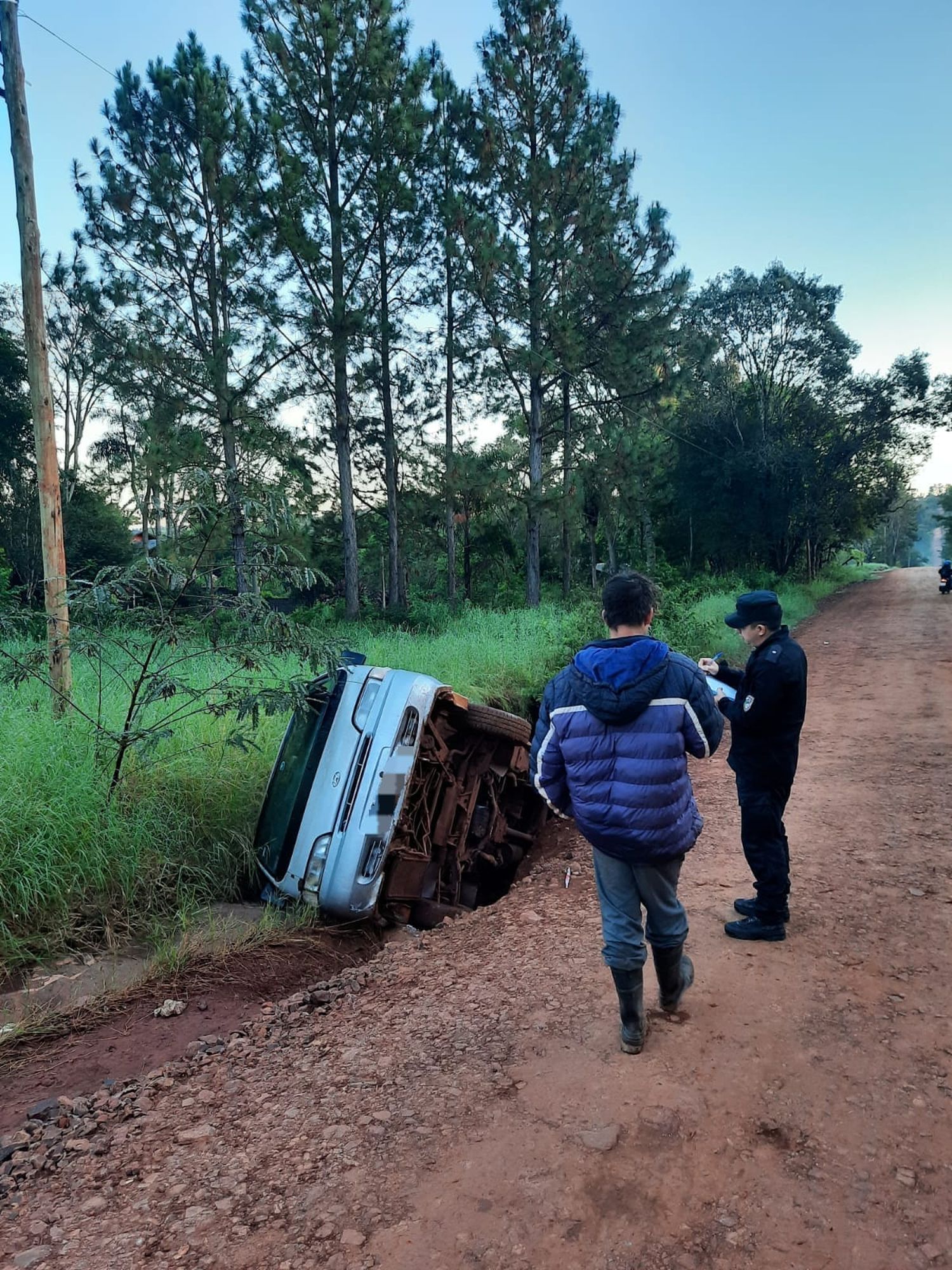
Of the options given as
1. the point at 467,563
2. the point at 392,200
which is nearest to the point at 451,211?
the point at 392,200

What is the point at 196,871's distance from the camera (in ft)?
15.1

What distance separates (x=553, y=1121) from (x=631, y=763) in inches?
48.4

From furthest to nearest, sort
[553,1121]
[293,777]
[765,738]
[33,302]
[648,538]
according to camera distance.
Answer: [648,538], [33,302], [293,777], [765,738], [553,1121]

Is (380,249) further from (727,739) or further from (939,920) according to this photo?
(939,920)

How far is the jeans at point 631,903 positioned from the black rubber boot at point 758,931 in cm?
98

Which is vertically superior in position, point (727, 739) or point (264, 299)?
point (264, 299)

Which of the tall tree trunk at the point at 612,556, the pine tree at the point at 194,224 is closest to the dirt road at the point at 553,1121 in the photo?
the pine tree at the point at 194,224

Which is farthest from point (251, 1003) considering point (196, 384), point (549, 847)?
point (196, 384)

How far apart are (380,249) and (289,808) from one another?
1757 centimetres

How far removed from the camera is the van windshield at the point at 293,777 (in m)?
4.54

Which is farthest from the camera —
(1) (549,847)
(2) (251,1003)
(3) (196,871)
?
(1) (549,847)

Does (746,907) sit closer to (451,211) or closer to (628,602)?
(628,602)

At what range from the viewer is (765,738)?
3.69 m

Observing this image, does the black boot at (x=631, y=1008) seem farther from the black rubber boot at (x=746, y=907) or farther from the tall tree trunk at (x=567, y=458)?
the tall tree trunk at (x=567, y=458)
